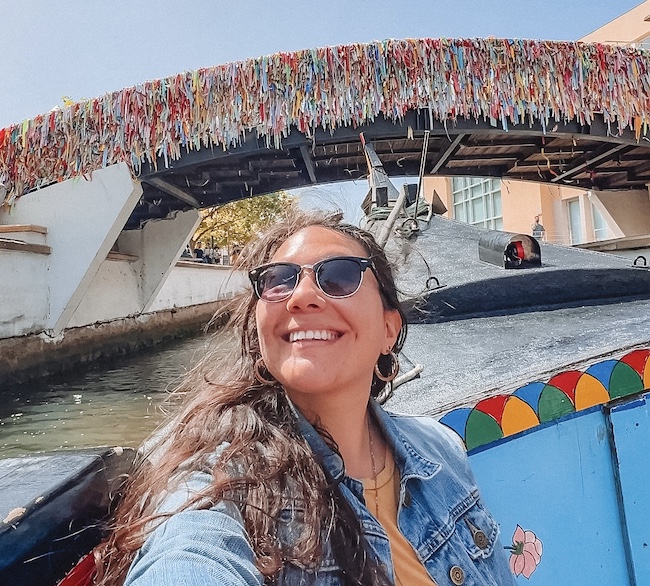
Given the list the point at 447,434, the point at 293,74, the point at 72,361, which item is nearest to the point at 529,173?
the point at 293,74

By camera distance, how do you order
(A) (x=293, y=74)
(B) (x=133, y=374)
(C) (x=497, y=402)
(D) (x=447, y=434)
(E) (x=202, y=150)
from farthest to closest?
(B) (x=133, y=374) < (E) (x=202, y=150) < (A) (x=293, y=74) < (C) (x=497, y=402) < (D) (x=447, y=434)

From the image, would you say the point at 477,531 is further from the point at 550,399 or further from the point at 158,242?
the point at 158,242

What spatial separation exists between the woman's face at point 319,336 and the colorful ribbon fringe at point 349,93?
644cm

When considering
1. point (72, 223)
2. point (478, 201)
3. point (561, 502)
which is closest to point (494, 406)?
point (561, 502)

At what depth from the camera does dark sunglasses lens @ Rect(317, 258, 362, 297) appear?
3.82 ft

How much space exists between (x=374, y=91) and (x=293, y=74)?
112 centimetres

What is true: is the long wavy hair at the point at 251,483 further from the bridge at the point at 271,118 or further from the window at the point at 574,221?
the window at the point at 574,221

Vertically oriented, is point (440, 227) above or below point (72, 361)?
above

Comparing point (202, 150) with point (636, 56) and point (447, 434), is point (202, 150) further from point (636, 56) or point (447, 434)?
point (447, 434)

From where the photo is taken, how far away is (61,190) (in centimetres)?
815

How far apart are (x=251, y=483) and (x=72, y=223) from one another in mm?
8391

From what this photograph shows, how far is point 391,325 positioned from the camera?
1354 millimetres

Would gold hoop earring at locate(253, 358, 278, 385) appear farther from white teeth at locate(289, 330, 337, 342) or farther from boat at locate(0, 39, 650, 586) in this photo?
boat at locate(0, 39, 650, 586)

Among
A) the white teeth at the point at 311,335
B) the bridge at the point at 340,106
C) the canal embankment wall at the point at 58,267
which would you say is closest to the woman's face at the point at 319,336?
the white teeth at the point at 311,335
